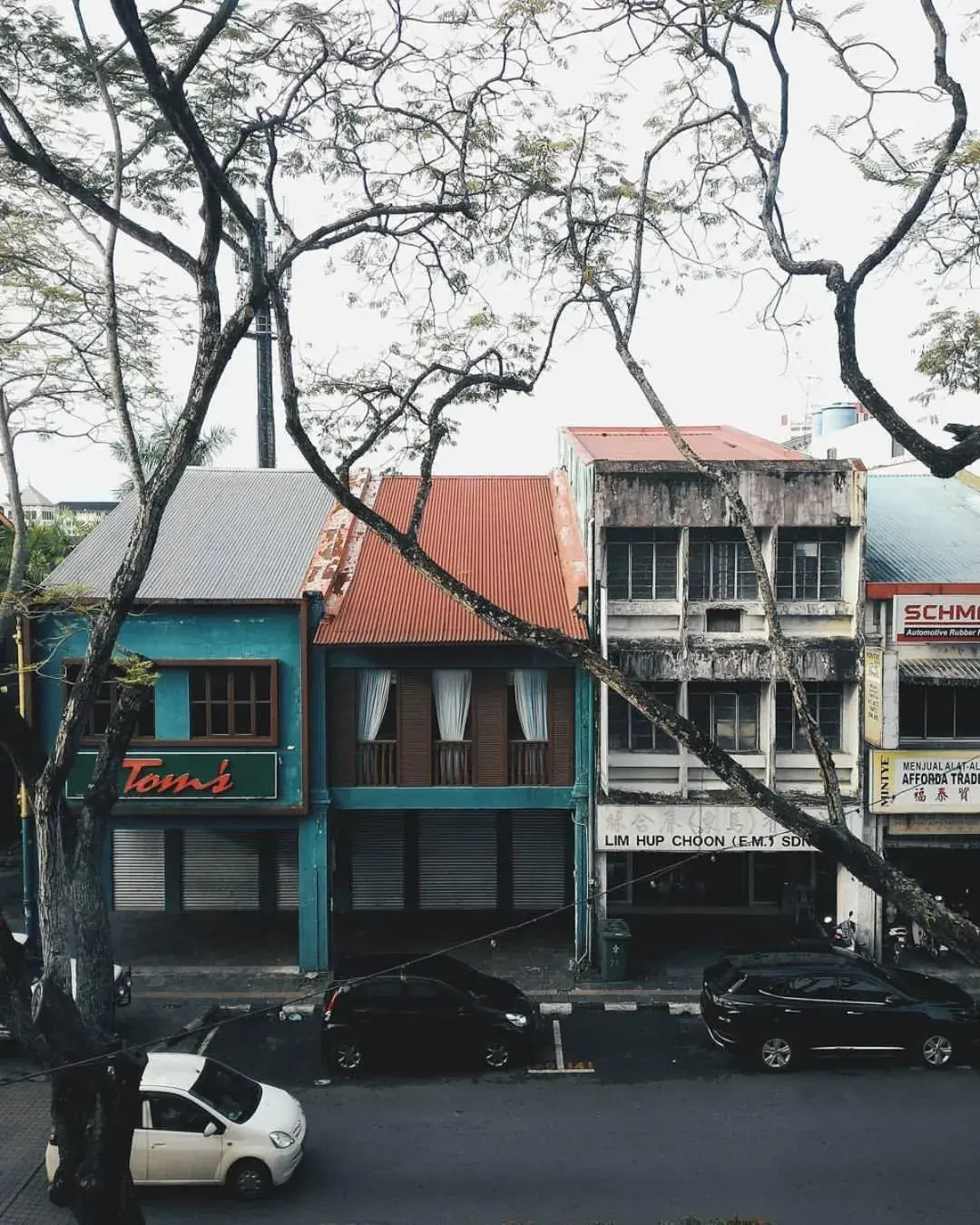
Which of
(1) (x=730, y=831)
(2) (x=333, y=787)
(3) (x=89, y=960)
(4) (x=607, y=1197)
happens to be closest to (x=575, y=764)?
(1) (x=730, y=831)

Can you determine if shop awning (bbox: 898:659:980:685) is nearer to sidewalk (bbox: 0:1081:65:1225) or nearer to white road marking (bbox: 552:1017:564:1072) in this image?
white road marking (bbox: 552:1017:564:1072)

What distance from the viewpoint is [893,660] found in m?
19.7

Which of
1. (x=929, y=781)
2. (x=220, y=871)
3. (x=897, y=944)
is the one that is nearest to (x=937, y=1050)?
(x=897, y=944)

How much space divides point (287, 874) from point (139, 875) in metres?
3.32

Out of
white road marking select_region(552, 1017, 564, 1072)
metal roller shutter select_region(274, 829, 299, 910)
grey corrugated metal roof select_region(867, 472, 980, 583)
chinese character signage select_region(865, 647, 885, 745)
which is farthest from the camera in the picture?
metal roller shutter select_region(274, 829, 299, 910)

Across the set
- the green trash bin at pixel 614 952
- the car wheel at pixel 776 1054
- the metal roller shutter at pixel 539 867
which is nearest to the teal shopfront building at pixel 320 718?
the metal roller shutter at pixel 539 867

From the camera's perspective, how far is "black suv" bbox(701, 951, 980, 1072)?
1611 centimetres

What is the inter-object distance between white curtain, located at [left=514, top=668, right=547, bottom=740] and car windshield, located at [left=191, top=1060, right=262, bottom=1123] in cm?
883

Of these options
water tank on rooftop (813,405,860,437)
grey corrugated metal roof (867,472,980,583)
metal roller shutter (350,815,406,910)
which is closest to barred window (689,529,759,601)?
grey corrugated metal roof (867,472,980,583)

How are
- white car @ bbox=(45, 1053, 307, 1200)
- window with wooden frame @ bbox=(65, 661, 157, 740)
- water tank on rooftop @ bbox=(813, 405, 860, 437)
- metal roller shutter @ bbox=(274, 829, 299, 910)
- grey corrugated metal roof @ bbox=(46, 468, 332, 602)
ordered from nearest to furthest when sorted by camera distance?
white car @ bbox=(45, 1053, 307, 1200) → window with wooden frame @ bbox=(65, 661, 157, 740) → grey corrugated metal roof @ bbox=(46, 468, 332, 602) → metal roller shutter @ bbox=(274, 829, 299, 910) → water tank on rooftop @ bbox=(813, 405, 860, 437)

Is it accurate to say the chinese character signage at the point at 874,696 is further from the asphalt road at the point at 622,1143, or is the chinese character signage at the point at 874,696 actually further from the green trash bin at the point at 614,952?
the asphalt road at the point at 622,1143

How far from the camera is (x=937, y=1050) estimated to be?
53.2 feet

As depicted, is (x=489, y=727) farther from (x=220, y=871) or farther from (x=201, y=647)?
(x=220, y=871)

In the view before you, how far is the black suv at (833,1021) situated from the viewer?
52.9ft
